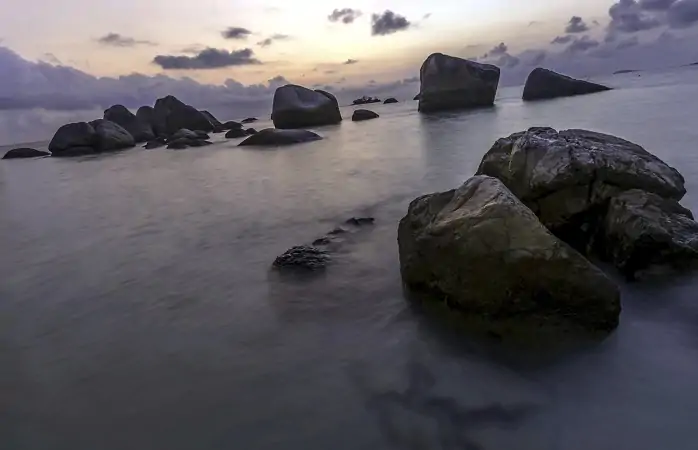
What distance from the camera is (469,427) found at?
8.32 ft

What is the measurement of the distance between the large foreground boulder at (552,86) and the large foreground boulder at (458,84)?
192 inches

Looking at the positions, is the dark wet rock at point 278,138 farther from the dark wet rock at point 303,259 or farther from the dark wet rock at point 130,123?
the dark wet rock at point 303,259

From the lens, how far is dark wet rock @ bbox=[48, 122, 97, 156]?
88.1 feet

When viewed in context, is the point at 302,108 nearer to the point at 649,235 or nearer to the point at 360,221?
the point at 360,221

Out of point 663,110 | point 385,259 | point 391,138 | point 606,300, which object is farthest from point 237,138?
point 606,300

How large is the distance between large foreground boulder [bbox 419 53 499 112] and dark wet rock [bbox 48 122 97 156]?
916 inches

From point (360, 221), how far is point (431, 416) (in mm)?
4205

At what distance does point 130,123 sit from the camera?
34.1 m

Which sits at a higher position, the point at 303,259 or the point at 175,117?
the point at 175,117

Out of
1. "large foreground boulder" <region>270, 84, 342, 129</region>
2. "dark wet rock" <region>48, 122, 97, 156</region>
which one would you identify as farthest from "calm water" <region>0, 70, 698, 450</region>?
"large foreground boulder" <region>270, 84, 342, 129</region>

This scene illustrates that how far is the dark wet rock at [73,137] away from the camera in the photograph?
26.8 meters

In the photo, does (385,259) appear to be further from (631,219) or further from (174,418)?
(174,418)

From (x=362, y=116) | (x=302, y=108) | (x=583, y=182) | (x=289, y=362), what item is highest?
(x=302, y=108)

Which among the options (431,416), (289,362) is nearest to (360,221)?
(289,362)
